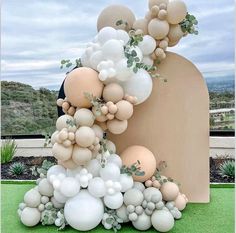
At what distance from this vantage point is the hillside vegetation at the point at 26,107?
5.12 metres

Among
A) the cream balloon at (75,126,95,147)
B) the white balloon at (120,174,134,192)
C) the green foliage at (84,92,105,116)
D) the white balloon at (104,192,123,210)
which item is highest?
the green foliage at (84,92,105,116)

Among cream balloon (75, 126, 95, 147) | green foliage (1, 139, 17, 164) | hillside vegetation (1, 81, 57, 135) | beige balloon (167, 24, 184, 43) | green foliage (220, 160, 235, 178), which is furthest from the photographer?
hillside vegetation (1, 81, 57, 135)

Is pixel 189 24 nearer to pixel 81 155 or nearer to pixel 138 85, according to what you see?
pixel 138 85

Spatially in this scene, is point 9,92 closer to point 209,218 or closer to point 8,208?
point 8,208

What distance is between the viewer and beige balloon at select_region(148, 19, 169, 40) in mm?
2561

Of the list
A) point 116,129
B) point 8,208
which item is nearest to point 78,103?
point 116,129

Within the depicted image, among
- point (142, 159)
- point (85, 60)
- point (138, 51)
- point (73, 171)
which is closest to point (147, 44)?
point (138, 51)

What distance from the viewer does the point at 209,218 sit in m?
2.61

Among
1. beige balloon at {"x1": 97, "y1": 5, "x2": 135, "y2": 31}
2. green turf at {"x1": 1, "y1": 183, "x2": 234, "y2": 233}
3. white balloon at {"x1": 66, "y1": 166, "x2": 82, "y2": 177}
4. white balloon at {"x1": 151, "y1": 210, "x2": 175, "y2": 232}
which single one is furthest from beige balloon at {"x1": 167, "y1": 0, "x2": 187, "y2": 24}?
green turf at {"x1": 1, "y1": 183, "x2": 234, "y2": 233}

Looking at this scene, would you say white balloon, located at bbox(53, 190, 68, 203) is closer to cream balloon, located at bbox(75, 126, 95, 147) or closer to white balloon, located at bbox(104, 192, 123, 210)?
white balloon, located at bbox(104, 192, 123, 210)

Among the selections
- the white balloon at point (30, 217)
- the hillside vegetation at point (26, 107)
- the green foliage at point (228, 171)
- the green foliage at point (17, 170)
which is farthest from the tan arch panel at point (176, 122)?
the hillside vegetation at point (26, 107)

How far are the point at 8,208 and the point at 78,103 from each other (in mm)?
1281

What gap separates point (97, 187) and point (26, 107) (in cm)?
319

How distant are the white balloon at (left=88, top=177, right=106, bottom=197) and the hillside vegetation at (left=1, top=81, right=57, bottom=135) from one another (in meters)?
2.85
